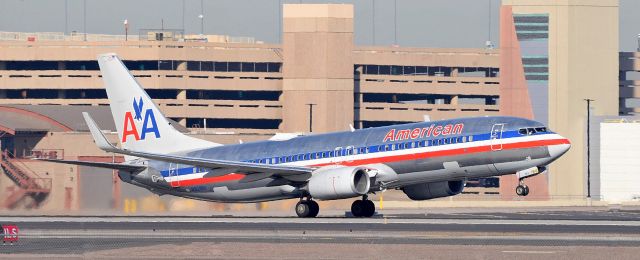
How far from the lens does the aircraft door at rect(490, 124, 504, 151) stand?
6431 cm

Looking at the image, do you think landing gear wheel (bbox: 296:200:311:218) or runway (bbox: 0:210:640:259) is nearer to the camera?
runway (bbox: 0:210:640:259)

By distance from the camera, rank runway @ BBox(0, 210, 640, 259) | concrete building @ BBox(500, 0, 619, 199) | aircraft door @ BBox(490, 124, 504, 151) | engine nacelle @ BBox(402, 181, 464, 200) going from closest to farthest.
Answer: runway @ BBox(0, 210, 640, 259)
aircraft door @ BBox(490, 124, 504, 151)
engine nacelle @ BBox(402, 181, 464, 200)
concrete building @ BBox(500, 0, 619, 199)

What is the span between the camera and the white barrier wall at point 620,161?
6378 inches

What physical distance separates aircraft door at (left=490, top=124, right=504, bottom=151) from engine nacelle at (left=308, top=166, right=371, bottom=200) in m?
6.49

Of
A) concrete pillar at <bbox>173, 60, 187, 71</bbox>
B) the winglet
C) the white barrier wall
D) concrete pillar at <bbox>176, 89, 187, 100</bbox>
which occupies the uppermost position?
concrete pillar at <bbox>173, 60, 187, 71</bbox>

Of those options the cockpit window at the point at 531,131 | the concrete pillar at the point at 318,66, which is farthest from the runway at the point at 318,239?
the concrete pillar at the point at 318,66

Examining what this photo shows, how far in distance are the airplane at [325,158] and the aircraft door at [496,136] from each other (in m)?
0.05

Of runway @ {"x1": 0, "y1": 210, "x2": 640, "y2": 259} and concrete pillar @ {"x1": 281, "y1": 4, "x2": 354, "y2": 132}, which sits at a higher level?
concrete pillar @ {"x1": 281, "y1": 4, "x2": 354, "y2": 132}

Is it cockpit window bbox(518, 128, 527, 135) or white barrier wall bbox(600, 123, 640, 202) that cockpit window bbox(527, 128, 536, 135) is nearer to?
Answer: cockpit window bbox(518, 128, 527, 135)

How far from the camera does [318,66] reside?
186 m

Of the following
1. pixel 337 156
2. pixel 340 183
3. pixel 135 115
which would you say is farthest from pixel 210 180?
pixel 340 183

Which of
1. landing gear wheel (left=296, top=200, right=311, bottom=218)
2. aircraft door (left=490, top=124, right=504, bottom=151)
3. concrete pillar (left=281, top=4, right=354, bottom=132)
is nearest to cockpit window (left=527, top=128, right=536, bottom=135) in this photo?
aircraft door (left=490, top=124, right=504, bottom=151)

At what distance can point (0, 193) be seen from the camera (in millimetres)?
80562

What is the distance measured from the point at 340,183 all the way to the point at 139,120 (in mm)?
15564
